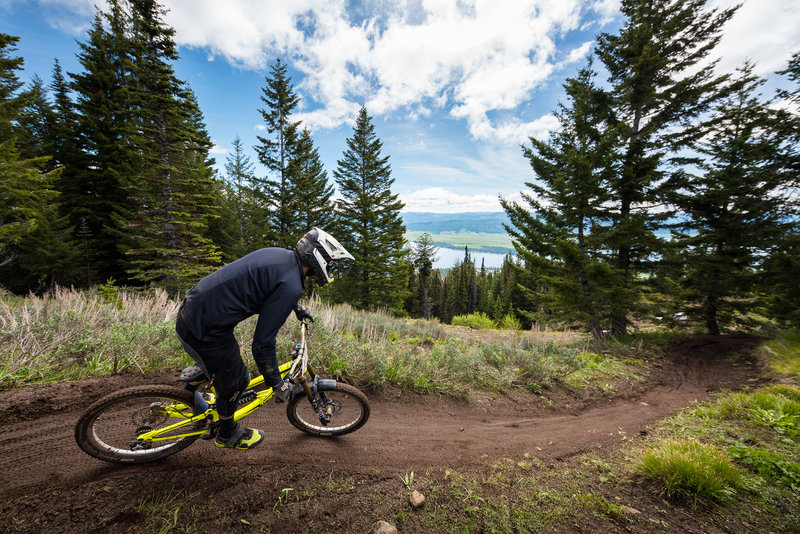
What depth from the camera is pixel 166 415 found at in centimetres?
267

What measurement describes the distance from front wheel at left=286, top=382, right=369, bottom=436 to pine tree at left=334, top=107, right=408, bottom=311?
55.9ft

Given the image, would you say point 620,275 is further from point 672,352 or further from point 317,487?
point 317,487

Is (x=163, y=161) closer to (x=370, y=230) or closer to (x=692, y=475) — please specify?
(x=370, y=230)

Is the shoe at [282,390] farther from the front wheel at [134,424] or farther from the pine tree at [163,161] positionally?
the pine tree at [163,161]

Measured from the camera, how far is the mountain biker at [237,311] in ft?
7.59

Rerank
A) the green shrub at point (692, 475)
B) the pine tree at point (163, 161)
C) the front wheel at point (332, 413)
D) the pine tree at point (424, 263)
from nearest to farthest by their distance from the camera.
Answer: the green shrub at point (692, 475)
the front wheel at point (332, 413)
the pine tree at point (163, 161)
the pine tree at point (424, 263)

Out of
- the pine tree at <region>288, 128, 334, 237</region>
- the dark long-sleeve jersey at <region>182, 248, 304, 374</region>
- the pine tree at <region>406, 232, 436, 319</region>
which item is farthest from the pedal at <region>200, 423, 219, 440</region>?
the pine tree at <region>406, 232, 436, 319</region>

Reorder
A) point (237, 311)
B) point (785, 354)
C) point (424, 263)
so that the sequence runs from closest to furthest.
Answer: point (237, 311)
point (785, 354)
point (424, 263)

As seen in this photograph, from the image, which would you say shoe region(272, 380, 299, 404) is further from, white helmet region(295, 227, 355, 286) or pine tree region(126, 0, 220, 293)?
pine tree region(126, 0, 220, 293)

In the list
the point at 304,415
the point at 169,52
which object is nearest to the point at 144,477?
the point at 304,415

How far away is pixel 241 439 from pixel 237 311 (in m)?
1.55

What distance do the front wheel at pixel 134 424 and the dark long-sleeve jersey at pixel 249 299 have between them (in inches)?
36.1

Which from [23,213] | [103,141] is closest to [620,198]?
[23,213]

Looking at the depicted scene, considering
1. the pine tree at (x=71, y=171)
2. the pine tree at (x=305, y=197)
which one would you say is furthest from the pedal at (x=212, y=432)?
the pine tree at (x=71, y=171)
